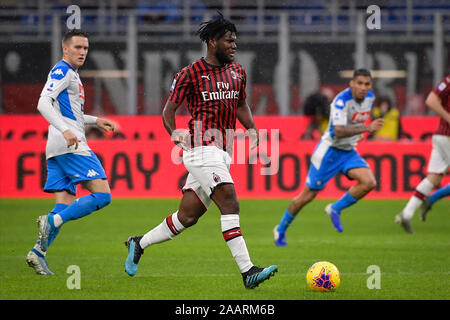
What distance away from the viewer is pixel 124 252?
948cm

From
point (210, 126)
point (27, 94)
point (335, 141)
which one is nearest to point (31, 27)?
point (27, 94)

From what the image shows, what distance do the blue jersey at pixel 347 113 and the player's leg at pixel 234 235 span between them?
3970 millimetres

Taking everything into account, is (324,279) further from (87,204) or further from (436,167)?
(436,167)

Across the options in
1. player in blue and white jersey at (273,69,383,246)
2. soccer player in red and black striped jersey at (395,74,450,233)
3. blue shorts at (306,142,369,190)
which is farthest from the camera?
soccer player in red and black striped jersey at (395,74,450,233)

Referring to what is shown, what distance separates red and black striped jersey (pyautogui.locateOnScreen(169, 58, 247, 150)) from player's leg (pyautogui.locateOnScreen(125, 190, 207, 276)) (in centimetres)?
50

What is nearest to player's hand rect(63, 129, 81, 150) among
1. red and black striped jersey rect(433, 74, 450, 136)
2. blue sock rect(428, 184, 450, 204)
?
red and black striped jersey rect(433, 74, 450, 136)

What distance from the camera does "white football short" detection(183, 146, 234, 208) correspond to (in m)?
6.78

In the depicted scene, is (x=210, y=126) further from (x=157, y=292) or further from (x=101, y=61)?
(x=101, y=61)

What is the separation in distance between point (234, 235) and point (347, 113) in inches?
172

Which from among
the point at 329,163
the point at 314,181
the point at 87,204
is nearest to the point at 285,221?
the point at 314,181

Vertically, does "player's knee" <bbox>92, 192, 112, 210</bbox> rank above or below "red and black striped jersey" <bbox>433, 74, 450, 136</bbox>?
below

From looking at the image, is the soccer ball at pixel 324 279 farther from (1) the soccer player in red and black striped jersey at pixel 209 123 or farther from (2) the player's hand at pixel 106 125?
(2) the player's hand at pixel 106 125

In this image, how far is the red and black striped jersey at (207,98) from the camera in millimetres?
6949

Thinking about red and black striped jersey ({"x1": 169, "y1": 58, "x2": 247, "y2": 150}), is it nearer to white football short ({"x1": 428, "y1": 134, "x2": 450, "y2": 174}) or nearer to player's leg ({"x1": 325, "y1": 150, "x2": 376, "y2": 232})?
player's leg ({"x1": 325, "y1": 150, "x2": 376, "y2": 232})
